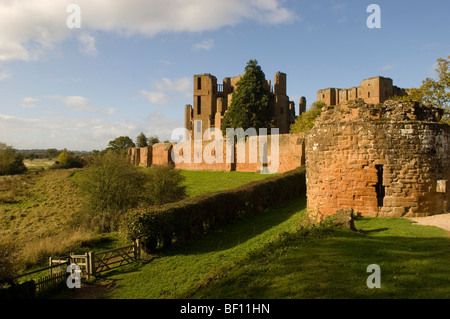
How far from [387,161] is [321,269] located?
490 centimetres

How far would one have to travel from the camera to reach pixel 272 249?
273 inches

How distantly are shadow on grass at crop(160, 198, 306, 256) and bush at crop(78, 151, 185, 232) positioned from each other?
19.5ft

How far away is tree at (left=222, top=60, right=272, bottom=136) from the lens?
3900 centimetres

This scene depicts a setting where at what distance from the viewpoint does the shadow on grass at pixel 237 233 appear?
11344mm

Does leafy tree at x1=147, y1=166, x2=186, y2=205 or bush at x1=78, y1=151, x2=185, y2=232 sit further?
bush at x1=78, y1=151, x2=185, y2=232

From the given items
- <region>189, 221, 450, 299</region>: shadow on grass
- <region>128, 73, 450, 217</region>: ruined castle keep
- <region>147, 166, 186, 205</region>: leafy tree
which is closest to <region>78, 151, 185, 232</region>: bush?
<region>147, 166, 186, 205</region>: leafy tree

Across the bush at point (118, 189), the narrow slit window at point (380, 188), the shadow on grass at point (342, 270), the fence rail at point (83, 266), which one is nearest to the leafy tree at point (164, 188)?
the bush at point (118, 189)

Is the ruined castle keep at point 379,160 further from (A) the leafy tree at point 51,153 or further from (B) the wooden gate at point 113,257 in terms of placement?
(A) the leafy tree at point 51,153

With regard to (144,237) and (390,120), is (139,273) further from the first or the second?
(390,120)

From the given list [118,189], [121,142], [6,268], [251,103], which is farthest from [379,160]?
[121,142]

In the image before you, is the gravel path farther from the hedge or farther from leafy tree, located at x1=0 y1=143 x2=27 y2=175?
leafy tree, located at x1=0 y1=143 x2=27 y2=175

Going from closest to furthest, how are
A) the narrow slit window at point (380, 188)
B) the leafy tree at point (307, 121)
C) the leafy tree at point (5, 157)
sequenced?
the narrow slit window at point (380, 188)
the leafy tree at point (307, 121)
the leafy tree at point (5, 157)

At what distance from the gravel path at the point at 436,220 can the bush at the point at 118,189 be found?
13234mm
